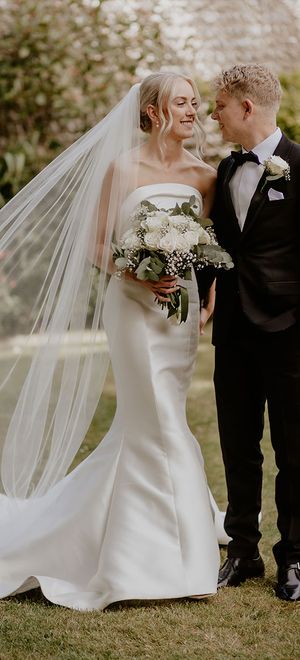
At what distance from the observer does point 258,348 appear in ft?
13.0

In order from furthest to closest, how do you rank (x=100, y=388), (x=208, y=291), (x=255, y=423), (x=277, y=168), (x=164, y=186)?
(x=208, y=291) < (x=100, y=388) < (x=255, y=423) < (x=164, y=186) < (x=277, y=168)

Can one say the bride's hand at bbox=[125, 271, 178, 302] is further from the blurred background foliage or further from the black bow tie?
the blurred background foliage

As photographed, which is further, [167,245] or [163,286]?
[163,286]

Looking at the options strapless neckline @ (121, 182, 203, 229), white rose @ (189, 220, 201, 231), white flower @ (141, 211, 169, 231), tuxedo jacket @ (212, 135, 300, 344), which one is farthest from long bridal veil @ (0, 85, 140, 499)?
tuxedo jacket @ (212, 135, 300, 344)

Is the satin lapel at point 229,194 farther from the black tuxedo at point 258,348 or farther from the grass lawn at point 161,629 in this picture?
the grass lawn at point 161,629

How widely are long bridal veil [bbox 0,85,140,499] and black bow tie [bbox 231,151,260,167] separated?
0.46 m

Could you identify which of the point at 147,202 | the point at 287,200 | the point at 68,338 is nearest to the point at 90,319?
the point at 68,338

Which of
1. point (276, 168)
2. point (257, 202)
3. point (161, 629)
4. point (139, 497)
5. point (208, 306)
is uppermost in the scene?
point (276, 168)

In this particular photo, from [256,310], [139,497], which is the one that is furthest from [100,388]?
[256,310]

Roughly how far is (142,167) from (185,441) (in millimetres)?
1154

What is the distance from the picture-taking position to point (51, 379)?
4219 millimetres

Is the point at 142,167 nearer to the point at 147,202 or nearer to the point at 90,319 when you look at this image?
the point at 147,202

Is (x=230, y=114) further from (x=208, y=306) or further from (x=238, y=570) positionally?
(x=238, y=570)

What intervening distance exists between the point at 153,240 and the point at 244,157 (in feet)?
1.70
